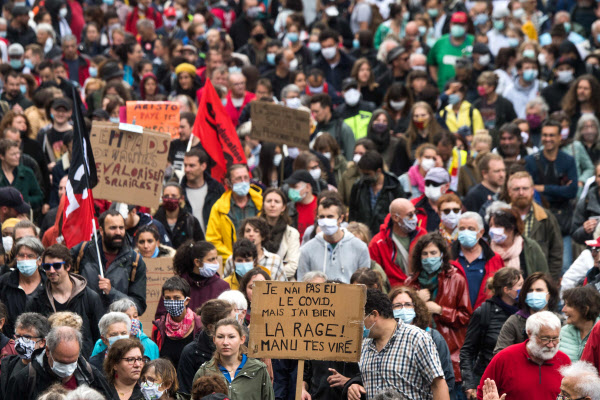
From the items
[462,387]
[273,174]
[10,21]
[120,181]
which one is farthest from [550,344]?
[10,21]

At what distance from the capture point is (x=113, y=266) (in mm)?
11805

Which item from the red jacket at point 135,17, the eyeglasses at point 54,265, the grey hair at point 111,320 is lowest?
the grey hair at point 111,320

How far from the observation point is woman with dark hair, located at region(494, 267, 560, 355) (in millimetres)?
10273

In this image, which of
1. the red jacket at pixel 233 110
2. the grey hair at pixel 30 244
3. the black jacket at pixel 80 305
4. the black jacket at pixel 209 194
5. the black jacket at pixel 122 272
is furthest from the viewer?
the red jacket at pixel 233 110

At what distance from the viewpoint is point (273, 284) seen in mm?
8984

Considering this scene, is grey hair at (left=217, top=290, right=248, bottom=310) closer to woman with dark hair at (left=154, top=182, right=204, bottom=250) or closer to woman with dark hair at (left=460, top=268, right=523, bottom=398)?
woman with dark hair at (left=460, top=268, right=523, bottom=398)

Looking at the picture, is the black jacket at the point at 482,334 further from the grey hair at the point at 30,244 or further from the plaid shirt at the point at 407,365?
the grey hair at the point at 30,244

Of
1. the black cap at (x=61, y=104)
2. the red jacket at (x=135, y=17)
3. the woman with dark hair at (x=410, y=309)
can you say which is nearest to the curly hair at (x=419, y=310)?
the woman with dark hair at (x=410, y=309)

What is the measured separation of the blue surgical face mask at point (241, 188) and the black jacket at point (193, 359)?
3.93 metres

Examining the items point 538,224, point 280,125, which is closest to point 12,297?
point 280,125

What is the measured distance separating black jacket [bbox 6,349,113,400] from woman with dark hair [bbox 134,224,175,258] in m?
3.32

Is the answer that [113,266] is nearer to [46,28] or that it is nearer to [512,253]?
[512,253]

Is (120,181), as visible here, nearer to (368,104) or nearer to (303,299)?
(303,299)

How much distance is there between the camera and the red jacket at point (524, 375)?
9.23 m
